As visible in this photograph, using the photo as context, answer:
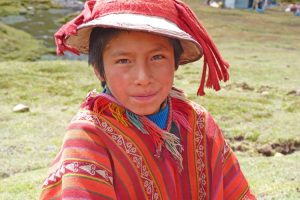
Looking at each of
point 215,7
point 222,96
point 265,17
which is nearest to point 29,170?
point 222,96

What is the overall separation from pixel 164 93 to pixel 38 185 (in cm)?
410

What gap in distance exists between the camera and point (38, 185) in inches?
251

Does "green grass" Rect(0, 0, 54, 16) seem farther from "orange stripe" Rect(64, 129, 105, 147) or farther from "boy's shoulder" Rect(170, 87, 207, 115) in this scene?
"orange stripe" Rect(64, 129, 105, 147)

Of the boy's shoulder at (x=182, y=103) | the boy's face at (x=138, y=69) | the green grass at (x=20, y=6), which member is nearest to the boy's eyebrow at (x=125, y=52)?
the boy's face at (x=138, y=69)

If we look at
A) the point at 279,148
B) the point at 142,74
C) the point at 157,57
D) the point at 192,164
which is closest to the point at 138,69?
the point at 142,74

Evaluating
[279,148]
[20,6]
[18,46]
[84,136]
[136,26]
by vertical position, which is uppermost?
[136,26]

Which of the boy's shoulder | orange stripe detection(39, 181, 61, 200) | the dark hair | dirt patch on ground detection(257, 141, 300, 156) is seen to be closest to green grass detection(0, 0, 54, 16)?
dirt patch on ground detection(257, 141, 300, 156)

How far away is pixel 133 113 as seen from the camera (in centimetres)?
272

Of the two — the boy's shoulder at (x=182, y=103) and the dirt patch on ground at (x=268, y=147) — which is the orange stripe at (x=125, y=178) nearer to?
the boy's shoulder at (x=182, y=103)

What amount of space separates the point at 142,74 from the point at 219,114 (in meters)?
8.34

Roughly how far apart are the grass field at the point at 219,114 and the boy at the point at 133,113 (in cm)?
289

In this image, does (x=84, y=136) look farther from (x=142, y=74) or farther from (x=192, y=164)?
(x=192, y=164)

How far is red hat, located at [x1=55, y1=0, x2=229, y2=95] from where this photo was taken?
254 cm

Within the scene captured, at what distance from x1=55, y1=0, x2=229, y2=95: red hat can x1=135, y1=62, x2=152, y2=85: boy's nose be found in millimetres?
185
